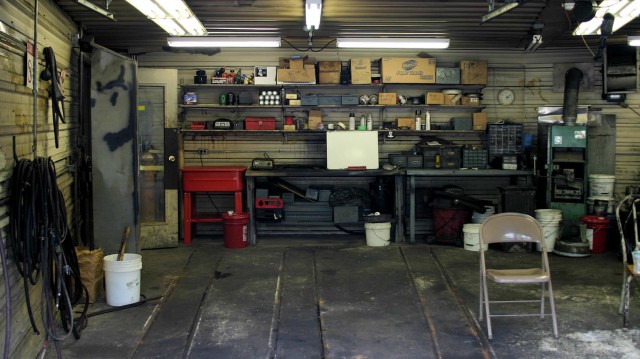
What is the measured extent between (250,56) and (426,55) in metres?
2.79

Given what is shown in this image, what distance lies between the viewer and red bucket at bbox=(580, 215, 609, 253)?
27.8ft

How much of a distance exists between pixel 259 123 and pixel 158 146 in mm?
1562

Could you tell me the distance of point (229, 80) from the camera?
9.42m

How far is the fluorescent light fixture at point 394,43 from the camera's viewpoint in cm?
871

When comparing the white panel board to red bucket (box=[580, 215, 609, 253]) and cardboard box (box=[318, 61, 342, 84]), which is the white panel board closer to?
cardboard box (box=[318, 61, 342, 84])

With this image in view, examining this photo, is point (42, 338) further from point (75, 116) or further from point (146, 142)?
point (146, 142)

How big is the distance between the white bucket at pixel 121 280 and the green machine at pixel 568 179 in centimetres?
612

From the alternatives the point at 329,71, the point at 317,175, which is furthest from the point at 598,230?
the point at 329,71

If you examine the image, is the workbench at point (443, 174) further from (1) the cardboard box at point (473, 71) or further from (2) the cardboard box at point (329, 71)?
(2) the cardboard box at point (329, 71)

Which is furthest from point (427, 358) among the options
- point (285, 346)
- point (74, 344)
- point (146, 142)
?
point (146, 142)

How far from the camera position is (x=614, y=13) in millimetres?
7152

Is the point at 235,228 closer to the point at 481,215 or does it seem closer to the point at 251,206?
the point at 251,206

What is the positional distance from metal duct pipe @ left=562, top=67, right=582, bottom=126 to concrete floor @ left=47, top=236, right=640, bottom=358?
84.2 inches

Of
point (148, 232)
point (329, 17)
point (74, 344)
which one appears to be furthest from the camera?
point (148, 232)
